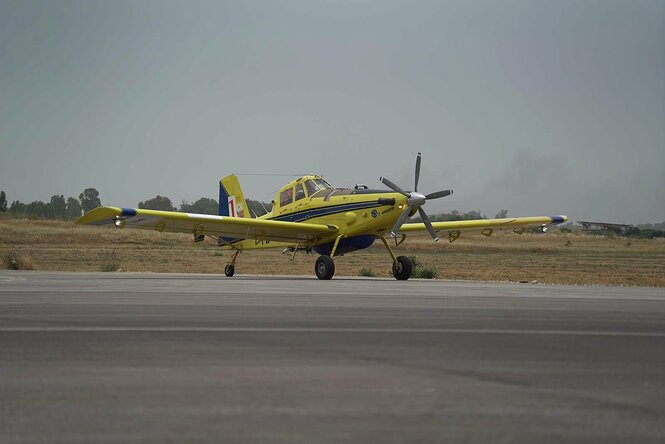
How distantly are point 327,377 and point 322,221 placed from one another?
2367cm

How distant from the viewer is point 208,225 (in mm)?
28812

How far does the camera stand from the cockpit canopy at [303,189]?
1206 inches

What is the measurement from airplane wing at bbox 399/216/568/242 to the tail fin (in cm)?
759

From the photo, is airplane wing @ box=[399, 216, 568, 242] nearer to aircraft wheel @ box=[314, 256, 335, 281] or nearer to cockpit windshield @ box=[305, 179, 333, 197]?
cockpit windshield @ box=[305, 179, 333, 197]

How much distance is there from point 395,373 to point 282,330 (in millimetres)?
2999

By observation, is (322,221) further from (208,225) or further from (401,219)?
(208,225)

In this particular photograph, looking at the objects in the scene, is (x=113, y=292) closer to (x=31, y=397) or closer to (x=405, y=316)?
(x=405, y=316)

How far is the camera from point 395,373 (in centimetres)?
631

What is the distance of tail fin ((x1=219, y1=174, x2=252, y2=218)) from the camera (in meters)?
36.0

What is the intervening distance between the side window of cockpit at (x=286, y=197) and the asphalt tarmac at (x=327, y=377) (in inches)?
792

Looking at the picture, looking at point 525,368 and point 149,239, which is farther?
point 149,239

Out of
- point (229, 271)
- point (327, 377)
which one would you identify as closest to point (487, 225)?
point (229, 271)

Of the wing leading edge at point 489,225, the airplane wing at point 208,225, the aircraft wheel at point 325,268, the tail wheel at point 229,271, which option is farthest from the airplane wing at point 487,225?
the tail wheel at point 229,271

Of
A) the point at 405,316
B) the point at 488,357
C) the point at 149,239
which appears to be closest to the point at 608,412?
the point at 488,357
